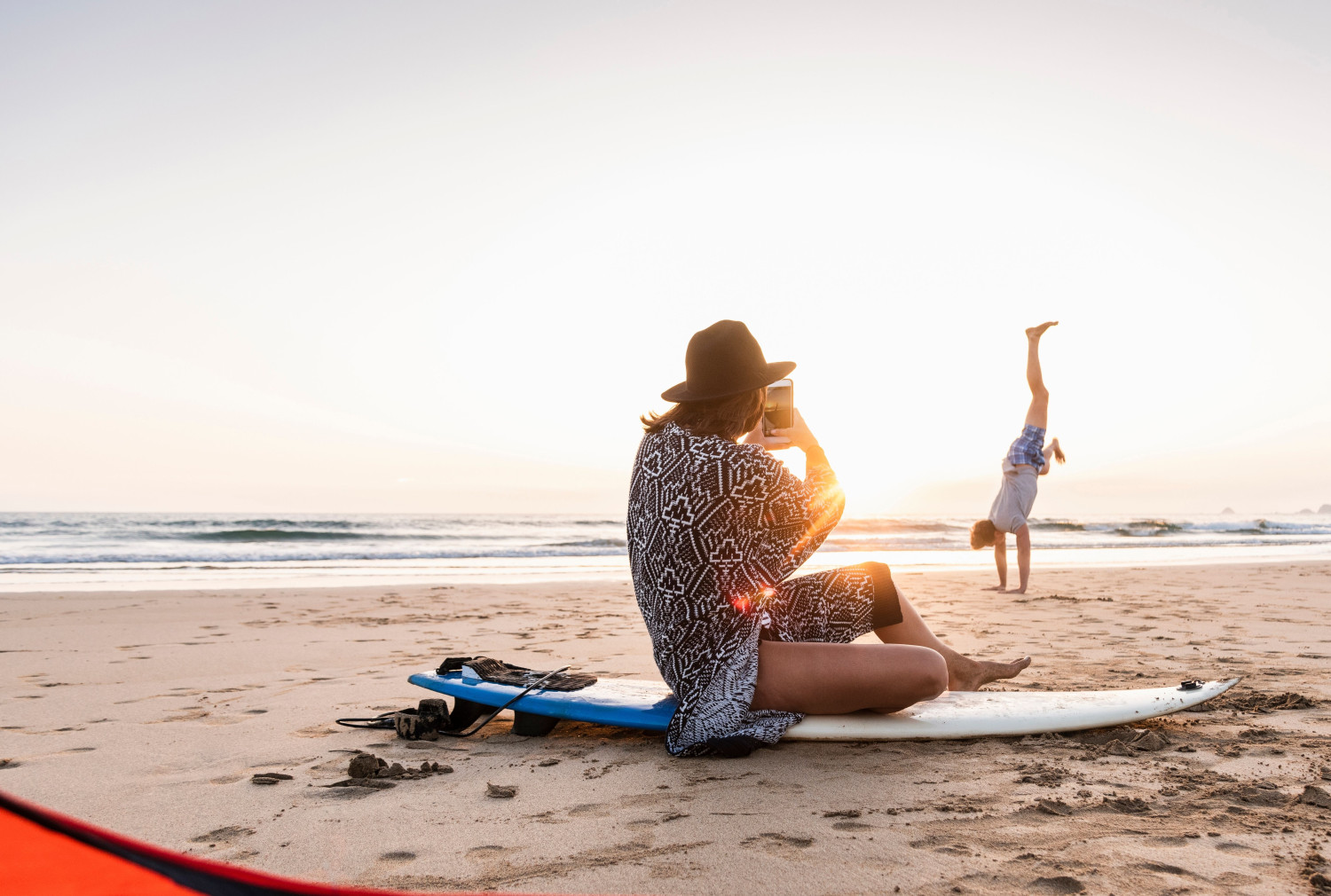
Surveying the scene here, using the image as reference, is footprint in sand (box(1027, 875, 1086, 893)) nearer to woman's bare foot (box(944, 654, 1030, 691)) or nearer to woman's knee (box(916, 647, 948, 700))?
woman's knee (box(916, 647, 948, 700))

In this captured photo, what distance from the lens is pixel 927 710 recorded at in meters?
2.86

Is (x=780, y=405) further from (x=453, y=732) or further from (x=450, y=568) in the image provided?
(x=450, y=568)

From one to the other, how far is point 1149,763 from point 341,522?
2779 centimetres

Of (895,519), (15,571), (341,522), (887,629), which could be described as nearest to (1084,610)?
(887,629)

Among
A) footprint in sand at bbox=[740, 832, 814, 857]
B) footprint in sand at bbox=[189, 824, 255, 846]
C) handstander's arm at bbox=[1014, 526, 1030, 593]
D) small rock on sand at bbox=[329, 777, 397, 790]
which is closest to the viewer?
footprint in sand at bbox=[740, 832, 814, 857]

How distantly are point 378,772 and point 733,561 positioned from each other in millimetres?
1291

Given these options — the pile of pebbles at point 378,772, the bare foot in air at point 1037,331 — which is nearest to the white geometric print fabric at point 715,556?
the pile of pebbles at point 378,772

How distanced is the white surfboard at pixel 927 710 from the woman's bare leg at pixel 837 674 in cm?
8

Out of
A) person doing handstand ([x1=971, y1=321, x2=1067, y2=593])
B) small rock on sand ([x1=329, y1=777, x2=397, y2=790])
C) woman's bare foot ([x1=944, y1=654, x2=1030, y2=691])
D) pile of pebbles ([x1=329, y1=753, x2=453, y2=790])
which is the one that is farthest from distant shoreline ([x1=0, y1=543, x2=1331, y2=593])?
small rock on sand ([x1=329, y1=777, x2=397, y2=790])

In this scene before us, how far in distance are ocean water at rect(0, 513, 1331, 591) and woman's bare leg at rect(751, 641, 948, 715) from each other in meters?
8.54

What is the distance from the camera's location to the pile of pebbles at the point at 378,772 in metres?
2.44

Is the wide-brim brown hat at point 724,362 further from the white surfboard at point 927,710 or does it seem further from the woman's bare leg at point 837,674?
the white surfboard at point 927,710

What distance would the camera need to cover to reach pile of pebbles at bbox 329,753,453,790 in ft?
7.99

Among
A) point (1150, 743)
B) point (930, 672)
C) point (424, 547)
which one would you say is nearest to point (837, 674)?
point (930, 672)
